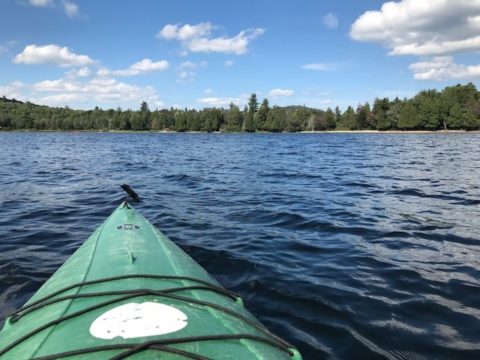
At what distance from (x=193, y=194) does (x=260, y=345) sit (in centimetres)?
1142

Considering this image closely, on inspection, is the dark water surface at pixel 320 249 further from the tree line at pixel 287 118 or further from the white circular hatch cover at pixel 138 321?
the tree line at pixel 287 118

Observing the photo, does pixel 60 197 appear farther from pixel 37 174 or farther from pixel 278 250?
pixel 278 250

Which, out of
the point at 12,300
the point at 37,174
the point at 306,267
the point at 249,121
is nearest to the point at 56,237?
the point at 12,300

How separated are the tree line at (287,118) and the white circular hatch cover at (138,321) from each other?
4424 inches

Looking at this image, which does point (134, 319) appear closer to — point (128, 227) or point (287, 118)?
point (128, 227)

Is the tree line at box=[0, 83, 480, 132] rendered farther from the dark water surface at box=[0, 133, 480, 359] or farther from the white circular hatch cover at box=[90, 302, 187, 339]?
the white circular hatch cover at box=[90, 302, 187, 339]

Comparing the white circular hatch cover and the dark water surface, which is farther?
the dark water surface

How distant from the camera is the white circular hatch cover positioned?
252 centimetres

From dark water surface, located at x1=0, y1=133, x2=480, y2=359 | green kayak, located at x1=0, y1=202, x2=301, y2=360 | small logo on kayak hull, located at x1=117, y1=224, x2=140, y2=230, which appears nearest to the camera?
green kayak, located at x1=0, y1=202, x2=301, y2=360

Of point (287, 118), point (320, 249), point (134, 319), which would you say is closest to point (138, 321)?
point (134, 319)

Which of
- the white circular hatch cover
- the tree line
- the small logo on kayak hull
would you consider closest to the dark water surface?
the small logo on kayak hull

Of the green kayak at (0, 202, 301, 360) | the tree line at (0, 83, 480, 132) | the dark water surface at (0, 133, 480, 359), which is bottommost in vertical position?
the dark water surface at (0, 133, 480, 359)

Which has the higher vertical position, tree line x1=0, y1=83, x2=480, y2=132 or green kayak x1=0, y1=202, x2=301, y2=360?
tree line x1=0, y1=83, x2=480, y2=132

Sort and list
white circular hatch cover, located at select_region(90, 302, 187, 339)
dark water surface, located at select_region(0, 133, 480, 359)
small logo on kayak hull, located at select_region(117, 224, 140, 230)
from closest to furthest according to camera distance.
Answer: white circular hatch cover, located at select_region(90, 302, 187, 339) < dark water surface, located at select_region(0, 133, 480, 359) < small logo on kayak hull, located at select_region(117, 224, 140, 230)
